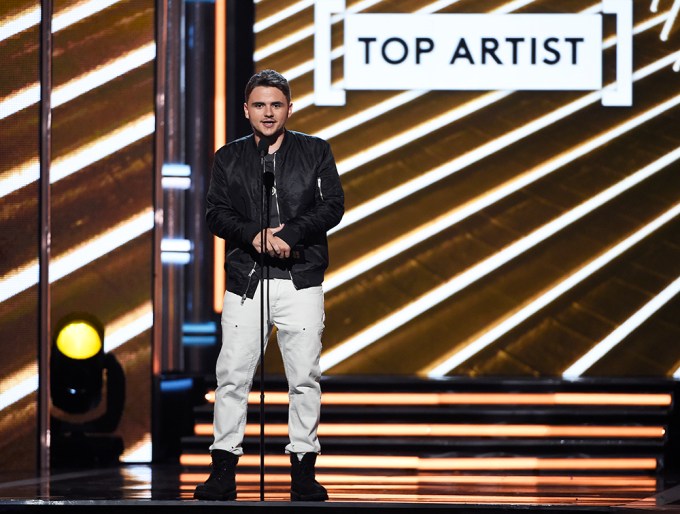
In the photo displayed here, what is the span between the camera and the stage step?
483 centimetres

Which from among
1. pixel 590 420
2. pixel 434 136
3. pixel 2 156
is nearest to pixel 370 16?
pixel 434 136

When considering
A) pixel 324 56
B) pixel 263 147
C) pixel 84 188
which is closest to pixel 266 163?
pixel 263 147

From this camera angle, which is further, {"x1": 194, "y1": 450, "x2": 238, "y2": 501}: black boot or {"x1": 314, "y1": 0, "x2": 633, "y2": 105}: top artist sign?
{"x1": 314, "y1": 0, "x2": 633, "y2": 105}: top artist sign

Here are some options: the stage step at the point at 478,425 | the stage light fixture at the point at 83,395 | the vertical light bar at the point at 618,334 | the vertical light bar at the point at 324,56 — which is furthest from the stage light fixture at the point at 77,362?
the vertical light bar at the point at 618,334

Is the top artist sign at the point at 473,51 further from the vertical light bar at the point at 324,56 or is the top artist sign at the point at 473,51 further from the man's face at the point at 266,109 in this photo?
the man's face at the point at 266,109

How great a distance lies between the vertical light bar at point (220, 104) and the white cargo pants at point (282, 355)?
7.36 feet

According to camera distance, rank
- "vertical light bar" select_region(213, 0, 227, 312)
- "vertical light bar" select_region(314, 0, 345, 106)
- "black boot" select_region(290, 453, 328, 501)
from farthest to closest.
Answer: "vertical light bar" select_region(314, 0, 345, 106), "vertical light bar" select_region(213, 0, 227, 312), "black boot" select_region(290, 453, 328, 501)

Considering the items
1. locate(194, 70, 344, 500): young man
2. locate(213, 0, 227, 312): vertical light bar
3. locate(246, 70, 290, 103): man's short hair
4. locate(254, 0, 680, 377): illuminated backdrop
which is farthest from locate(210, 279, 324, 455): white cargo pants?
locate(254, 0, 680, 377): illuminated backdrop

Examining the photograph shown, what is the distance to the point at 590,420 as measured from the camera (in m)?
5.00

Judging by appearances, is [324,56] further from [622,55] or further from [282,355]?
[282,355]

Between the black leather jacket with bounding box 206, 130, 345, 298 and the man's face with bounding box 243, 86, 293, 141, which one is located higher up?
the man's face with bounding box 243, 86, 293, 141

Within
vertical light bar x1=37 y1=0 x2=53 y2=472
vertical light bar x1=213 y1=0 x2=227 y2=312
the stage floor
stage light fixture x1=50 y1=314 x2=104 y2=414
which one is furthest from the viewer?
vertical light bar x1=213 y1=0 x2=227 y2=312

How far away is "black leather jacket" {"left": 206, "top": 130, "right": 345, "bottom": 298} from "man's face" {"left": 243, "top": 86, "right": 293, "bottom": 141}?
10 cm

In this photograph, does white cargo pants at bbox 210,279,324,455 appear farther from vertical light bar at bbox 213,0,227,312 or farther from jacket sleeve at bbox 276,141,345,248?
vertical light bar at bbox 213,0,227,312
